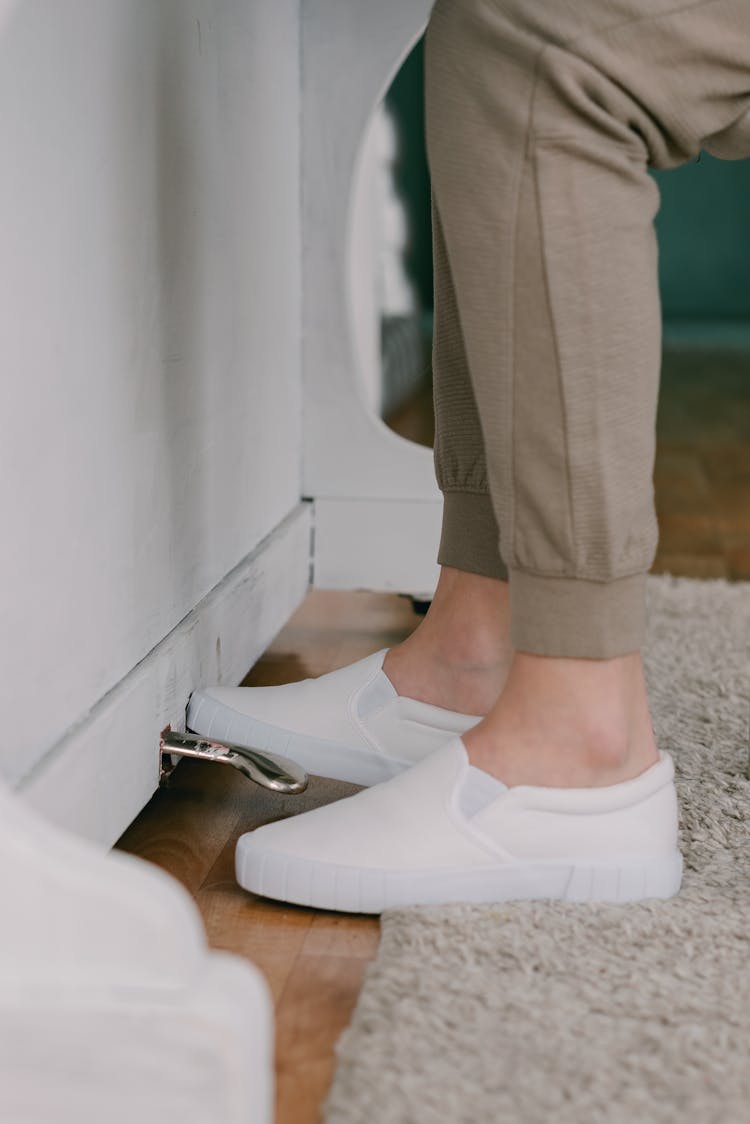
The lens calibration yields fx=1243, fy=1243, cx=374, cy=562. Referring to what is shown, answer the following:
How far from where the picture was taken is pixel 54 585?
531 mm

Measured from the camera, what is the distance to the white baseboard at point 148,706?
1.76 ft

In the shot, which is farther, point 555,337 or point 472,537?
point 472,537

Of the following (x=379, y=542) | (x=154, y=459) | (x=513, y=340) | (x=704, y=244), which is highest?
(x=513, y=340)

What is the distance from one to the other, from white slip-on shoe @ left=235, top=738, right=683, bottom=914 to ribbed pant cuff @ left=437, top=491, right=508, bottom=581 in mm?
150

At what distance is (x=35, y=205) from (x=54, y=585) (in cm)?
16

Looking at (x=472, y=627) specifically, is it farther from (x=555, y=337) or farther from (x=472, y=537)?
(x=555, y=337)

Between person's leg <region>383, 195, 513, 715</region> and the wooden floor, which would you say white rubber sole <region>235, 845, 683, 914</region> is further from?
person's leg <region>383, 195, 513, 715</region>

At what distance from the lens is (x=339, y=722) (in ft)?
2.32

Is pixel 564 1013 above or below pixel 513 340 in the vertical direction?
below

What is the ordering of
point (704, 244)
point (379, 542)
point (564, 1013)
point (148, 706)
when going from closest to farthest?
point (564, 1013), point (148, 706), point (379, 542), point (704, 244)

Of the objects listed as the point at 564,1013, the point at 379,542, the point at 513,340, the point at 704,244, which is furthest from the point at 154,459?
the point at 704,244

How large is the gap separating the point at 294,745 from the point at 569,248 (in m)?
0.34

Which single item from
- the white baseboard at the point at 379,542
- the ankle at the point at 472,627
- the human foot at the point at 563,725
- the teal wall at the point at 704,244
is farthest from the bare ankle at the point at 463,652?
the teal wall at the point at 704,244

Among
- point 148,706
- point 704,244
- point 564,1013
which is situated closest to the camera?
point 564,1013
